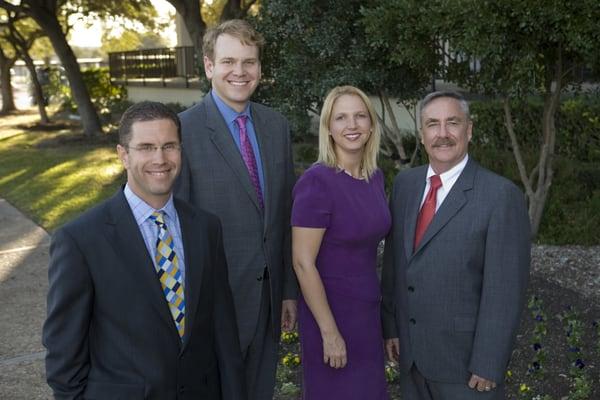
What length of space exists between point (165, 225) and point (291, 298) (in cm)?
126

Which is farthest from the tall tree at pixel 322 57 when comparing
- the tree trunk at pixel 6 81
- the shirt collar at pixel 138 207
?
the tree trunk at pixel 6 81

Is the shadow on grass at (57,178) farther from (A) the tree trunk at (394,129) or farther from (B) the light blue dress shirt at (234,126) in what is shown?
(B) the light blue dress shirt at (234,126)

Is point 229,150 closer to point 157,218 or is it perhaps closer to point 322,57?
point 157,218

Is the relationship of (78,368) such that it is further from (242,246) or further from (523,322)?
(523,322)

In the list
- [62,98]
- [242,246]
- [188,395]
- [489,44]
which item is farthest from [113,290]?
[62,98]

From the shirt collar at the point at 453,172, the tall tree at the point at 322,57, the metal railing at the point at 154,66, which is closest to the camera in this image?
the shirt collar at the point at 453,172

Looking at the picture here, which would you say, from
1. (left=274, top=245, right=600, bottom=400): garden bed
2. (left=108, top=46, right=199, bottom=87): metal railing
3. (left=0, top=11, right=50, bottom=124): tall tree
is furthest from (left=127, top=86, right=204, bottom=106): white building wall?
(left=274, top=245, right=600, bottom=400): garden bed

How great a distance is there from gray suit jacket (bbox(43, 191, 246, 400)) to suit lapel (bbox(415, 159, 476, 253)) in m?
0.93

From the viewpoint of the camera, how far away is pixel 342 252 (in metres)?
3.37

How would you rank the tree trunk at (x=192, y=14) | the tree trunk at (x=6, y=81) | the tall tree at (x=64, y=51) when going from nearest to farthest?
the tree trunk at (x=192, y=14) < the tall tree at (x=64, y=51) < the tree trunk at (x=6, y=81)

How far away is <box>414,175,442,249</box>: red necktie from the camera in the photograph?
3127mm

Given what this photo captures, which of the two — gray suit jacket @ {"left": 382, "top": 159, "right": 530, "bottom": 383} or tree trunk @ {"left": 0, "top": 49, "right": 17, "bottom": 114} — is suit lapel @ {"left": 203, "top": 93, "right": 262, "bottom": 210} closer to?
gray suit jacket @ {"left": 382, "top": 159, "right": 530, "bottom": 383}

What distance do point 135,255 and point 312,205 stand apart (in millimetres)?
947

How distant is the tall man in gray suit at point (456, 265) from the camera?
9.64ft
